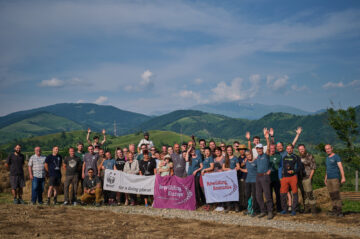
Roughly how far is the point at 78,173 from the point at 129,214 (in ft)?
11.1

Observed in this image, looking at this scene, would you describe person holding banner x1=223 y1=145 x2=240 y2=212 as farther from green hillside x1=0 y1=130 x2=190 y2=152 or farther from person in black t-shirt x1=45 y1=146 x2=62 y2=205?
green hillside x1=0 y1=130 x2=190 y2=152

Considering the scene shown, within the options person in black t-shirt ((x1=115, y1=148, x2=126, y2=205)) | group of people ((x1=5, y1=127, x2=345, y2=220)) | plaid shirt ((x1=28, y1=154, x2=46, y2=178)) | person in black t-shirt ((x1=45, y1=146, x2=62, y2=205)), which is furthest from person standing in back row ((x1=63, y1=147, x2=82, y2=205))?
person in black t-shirt ((x1=115, y1=148, x2=126, y2=205))

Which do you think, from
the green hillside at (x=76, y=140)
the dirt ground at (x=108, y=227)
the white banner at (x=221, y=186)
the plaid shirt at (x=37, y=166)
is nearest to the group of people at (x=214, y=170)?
the plaid shirt at (x=37, y=166)

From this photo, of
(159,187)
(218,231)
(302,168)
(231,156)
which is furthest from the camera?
(159,187)

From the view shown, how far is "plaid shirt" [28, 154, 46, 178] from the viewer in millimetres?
12734

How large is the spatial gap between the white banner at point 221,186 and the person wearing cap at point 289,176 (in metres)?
1.56

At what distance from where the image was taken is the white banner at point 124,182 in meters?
12.9

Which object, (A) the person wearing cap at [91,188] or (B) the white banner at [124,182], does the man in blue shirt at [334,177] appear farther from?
(A) the person wearing cap at [91,188]

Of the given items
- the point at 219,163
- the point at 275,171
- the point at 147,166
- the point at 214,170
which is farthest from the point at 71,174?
the point at 275,171

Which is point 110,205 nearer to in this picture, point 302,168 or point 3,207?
point 3,207

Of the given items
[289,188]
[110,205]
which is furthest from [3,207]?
[289,188]

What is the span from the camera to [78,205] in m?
12.7

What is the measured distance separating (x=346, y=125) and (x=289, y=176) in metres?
24.3

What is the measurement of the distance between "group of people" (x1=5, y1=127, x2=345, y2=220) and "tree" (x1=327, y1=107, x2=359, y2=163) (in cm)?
2219
